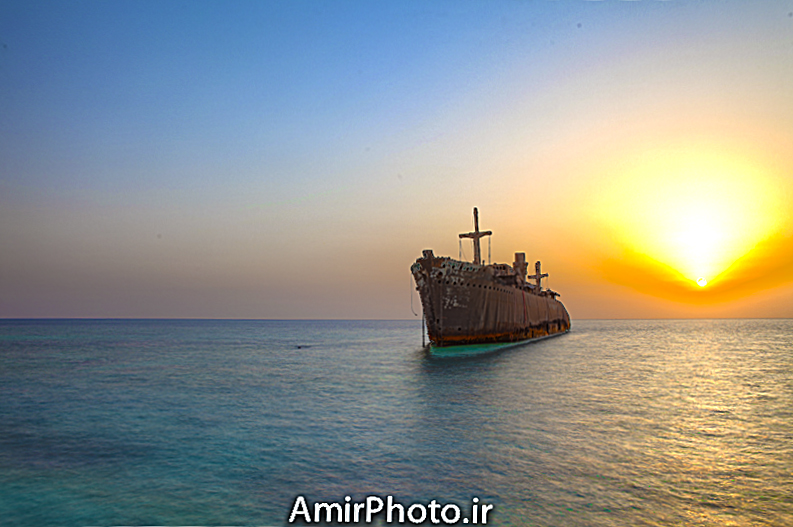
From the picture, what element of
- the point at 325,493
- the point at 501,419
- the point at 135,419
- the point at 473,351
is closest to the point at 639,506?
the point at 325,493

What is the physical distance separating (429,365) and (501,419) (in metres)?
16.7

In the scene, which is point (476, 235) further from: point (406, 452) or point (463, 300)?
point (406, 452)

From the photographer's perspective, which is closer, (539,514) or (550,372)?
(539,514)

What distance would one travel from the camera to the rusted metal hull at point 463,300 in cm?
3538

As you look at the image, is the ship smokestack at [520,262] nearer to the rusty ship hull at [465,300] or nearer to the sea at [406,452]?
the rusty ship hull at [465,300]

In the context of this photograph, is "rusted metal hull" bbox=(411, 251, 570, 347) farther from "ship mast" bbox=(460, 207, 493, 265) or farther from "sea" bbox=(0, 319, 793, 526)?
"sea" bbox=(0, 319, 793, 526)

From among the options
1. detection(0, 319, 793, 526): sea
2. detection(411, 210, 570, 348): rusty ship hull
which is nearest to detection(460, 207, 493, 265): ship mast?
detection(411, 210, 570, 348): rusty ship hull

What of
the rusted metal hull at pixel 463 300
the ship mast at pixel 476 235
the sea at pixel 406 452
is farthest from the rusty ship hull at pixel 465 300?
the sea at pixel 406 452

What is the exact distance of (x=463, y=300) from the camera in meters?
36.1

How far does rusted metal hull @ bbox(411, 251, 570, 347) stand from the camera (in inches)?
1393

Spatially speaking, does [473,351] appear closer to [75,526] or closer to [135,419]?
[135,419]

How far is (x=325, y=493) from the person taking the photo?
8188 millimetres

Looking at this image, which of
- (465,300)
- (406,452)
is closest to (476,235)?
(465,300)

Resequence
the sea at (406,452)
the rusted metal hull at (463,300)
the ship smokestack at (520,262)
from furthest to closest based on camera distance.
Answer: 1. the ship smokestack at (520,262)
2. the rusted metal hull at (463,300)
3. the sea at (406,452)
